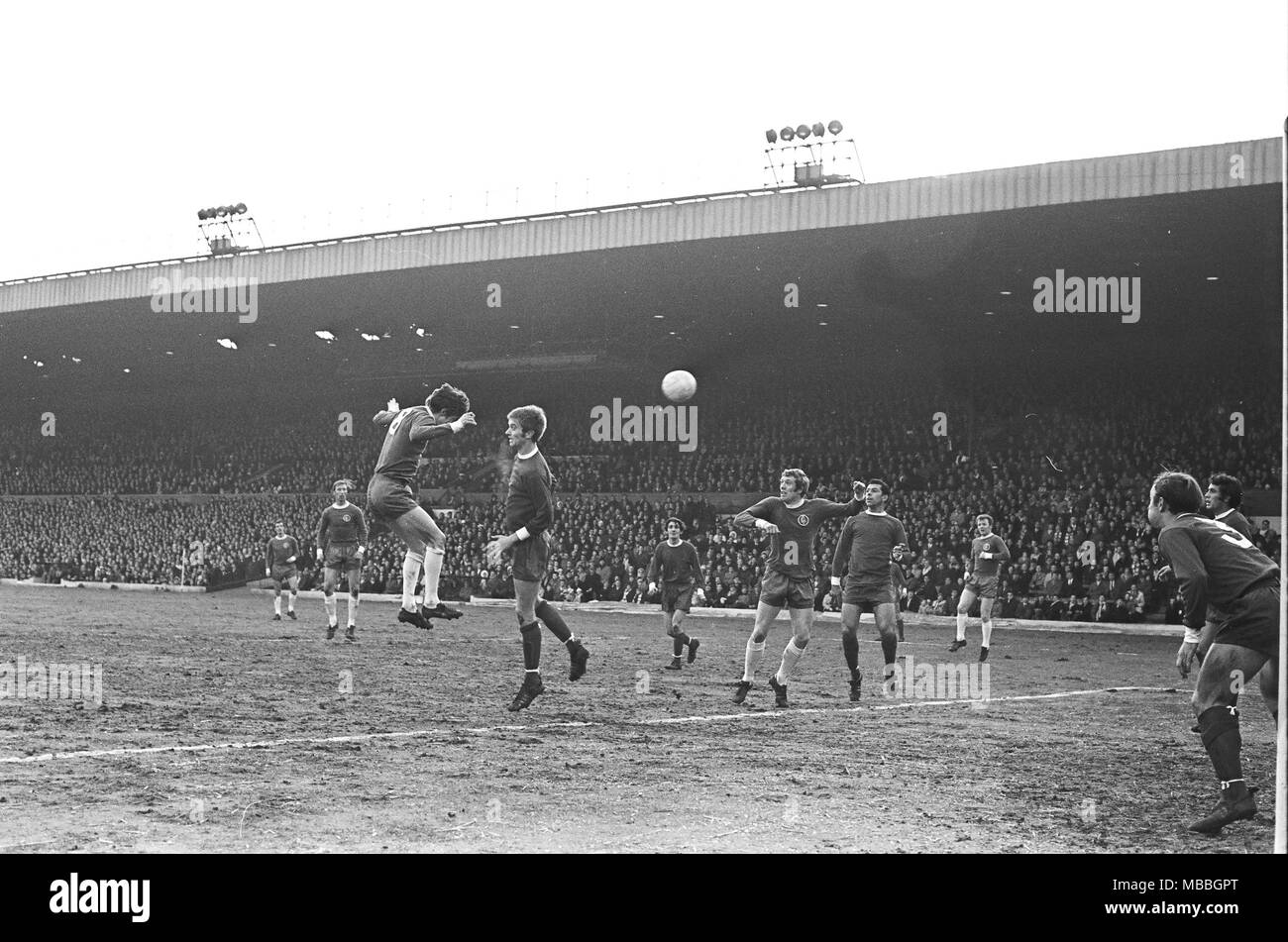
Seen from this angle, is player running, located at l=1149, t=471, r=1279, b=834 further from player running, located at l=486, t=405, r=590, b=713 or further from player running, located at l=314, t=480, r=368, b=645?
player running, located at l=314, t=480, r=368, b=645

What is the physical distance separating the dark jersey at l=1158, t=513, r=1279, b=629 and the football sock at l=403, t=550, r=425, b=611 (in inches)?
232

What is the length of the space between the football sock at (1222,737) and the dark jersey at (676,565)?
34.8 feet

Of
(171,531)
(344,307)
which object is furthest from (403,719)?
(171,531)

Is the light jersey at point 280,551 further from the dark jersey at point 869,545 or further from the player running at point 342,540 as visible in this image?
the dark jersey at point 869,545

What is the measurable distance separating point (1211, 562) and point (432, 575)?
20.0 ft

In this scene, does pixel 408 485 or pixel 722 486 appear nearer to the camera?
pixel 408 485

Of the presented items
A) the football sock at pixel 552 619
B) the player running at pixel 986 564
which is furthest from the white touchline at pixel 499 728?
the player running at pixel 986 564

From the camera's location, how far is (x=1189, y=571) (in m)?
7.24

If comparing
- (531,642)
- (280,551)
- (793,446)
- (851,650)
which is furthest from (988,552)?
(793,446)

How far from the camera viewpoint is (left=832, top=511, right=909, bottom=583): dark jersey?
13.9m

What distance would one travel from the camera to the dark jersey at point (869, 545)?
13859 mm

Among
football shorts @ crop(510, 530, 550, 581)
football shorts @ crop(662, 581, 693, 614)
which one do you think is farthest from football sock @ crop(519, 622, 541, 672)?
football shorts @ crop(662, 581, 693, 614)

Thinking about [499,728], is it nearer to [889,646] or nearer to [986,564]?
[889,646]
